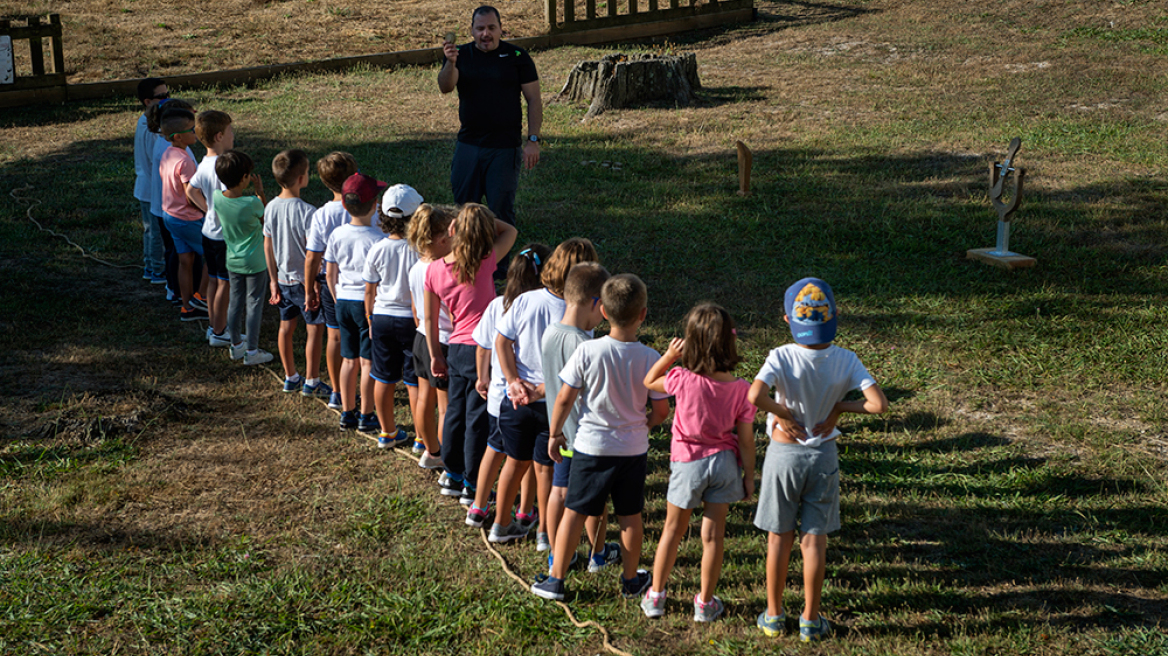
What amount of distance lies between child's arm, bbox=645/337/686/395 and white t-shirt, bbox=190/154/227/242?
4111 millimetres

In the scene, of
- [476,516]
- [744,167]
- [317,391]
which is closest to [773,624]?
[476,516]

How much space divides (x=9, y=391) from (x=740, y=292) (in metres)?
5.32

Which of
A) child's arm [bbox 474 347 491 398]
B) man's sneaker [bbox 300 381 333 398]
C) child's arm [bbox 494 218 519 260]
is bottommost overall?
man's sneaker [bbox 300 381 333 398]

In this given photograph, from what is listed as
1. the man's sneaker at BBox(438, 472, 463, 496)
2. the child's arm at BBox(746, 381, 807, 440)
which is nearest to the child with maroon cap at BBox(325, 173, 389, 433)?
the man's sneaker at BBox(438, 472, 463, 496)

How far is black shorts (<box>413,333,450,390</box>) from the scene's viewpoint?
490cm

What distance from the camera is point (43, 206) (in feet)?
33.4

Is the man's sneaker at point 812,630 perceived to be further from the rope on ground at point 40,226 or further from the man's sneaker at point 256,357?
the rope on ground at point 40,226

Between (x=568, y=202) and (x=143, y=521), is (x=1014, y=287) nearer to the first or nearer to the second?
(x=568, y=202)

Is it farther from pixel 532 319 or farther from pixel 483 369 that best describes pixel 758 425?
pixel 532 319

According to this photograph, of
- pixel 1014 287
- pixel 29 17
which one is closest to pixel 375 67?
pixel 29 17

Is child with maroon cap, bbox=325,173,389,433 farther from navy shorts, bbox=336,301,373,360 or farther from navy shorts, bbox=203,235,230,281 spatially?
navy shorts, bbox=203,235,230,281

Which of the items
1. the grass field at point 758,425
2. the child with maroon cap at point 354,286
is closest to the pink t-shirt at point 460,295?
the child with maroon cap at point 354,286

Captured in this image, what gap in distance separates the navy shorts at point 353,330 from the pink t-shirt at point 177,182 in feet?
7.29

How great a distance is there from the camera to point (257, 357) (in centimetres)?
663
